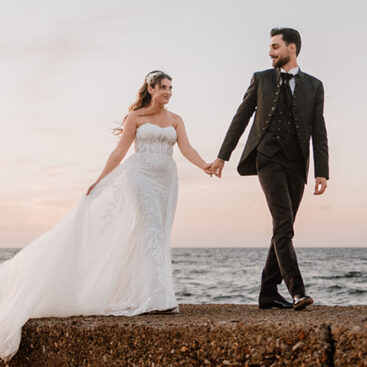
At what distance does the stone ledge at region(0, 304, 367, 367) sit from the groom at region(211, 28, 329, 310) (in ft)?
3.74

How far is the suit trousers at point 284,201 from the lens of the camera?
4906 mm

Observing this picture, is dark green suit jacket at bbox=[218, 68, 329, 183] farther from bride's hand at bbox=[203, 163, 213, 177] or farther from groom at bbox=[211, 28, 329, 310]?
bride's hand at bbox=[203, 163, 213, 177]

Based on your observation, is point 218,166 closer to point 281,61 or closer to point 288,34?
point 281,61

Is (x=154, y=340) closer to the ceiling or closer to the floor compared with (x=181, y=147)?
closer to the floor

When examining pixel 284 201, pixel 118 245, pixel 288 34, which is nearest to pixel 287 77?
pixel 288 34

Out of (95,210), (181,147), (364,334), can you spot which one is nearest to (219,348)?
(364,334)

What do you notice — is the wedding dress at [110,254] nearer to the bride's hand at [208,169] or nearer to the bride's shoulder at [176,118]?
the bride's shoulder at [176,118]

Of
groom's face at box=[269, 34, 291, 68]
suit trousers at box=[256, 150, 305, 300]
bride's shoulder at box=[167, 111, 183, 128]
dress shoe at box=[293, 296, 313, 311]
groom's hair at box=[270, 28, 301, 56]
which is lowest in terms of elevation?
dress shoe at box=[293, 296, 313, 311]

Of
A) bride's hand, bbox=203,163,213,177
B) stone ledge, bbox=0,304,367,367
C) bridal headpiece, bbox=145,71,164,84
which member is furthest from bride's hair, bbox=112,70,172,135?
stone ledge, bbox=0,304,367,367

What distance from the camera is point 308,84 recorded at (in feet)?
17.2

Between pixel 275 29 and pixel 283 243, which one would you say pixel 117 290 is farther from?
pixel 275 29

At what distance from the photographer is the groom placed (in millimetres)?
5047

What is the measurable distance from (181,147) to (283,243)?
5.73 feet

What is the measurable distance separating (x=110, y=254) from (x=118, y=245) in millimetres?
127
